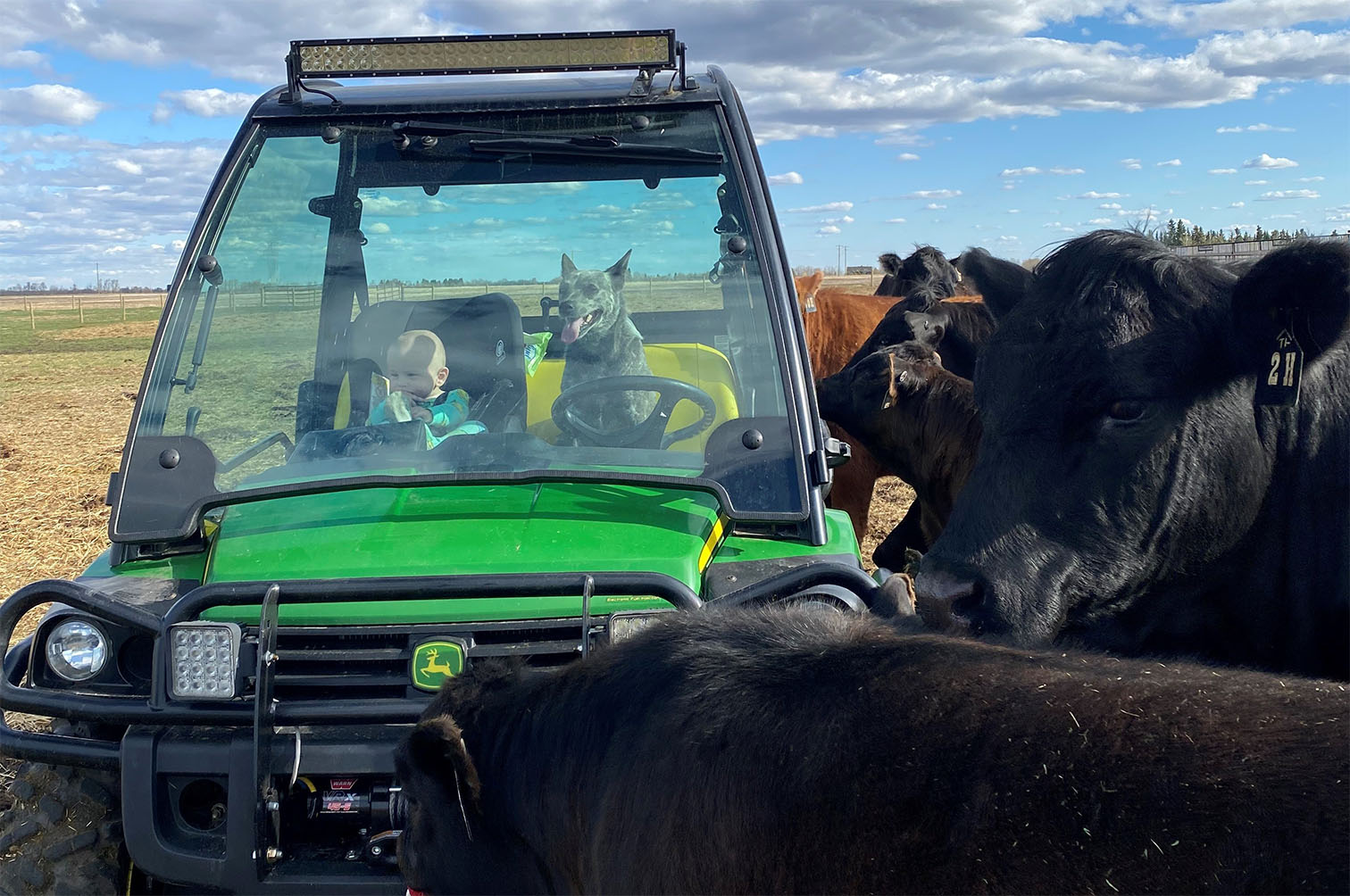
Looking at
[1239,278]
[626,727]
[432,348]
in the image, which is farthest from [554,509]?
[1239,278]

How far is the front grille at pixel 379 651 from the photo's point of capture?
2.71 metres

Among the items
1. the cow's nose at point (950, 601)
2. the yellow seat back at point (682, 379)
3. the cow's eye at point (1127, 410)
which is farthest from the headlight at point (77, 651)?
the cow's eye at point (1127, 410)

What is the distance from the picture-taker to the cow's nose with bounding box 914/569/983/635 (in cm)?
248

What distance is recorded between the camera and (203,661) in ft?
8.81

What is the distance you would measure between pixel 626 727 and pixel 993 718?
2.14 feet

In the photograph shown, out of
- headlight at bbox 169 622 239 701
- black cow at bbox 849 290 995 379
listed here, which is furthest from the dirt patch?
headlight at bbox 169 622 239 701

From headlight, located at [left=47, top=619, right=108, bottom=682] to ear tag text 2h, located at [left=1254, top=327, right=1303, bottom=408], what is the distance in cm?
294

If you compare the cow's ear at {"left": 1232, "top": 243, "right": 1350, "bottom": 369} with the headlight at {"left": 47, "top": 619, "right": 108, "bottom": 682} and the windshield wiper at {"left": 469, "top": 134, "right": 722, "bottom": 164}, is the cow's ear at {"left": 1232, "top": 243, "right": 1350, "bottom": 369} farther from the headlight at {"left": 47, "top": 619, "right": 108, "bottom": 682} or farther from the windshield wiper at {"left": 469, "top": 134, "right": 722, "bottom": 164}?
the headlight at {"left": 47, "top": 619, "right": 108, "bottom": 682}

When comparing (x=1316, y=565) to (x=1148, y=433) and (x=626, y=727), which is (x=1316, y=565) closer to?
(x=1148, y=433)

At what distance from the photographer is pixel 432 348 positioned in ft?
11.2

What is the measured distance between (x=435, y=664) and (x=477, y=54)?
193 centimetres

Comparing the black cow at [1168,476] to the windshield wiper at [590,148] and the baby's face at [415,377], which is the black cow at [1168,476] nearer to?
the windshield wiper at [590,148]

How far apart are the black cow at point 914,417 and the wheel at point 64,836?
4.27 meters

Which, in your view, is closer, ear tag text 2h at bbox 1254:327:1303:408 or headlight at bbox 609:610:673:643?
ear tag text 2h at bbox 1254:327:1303:408
